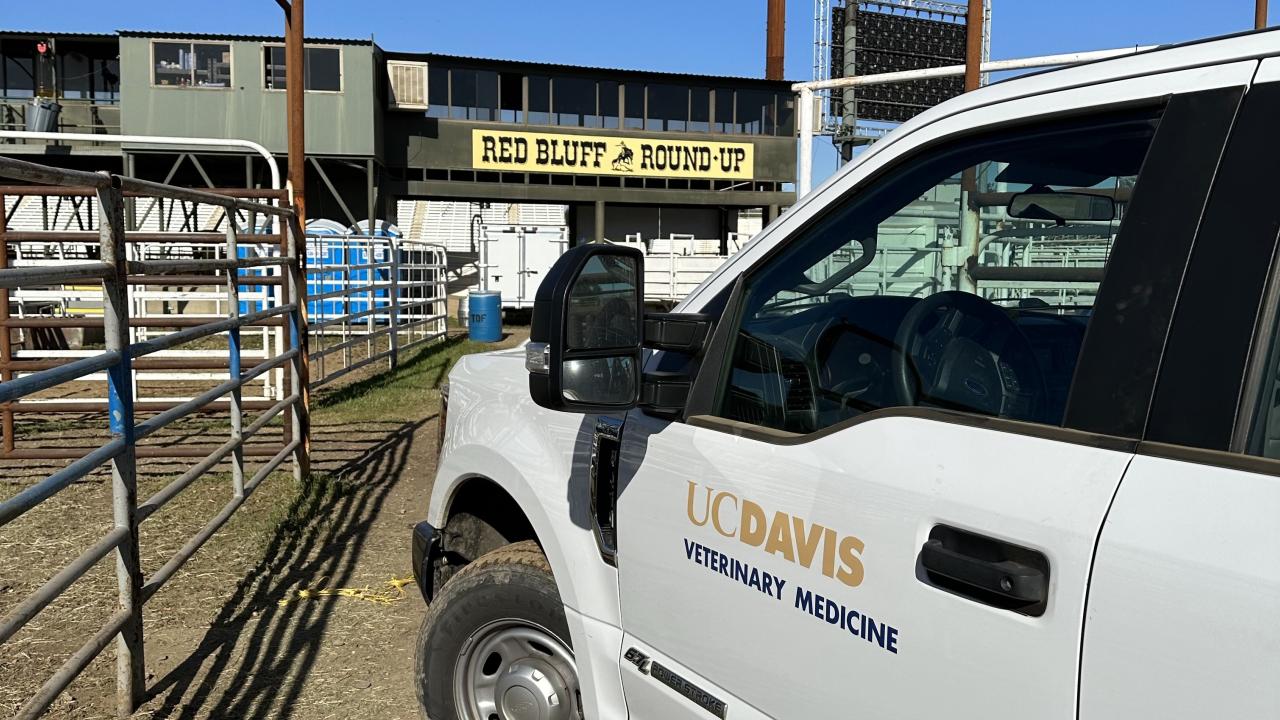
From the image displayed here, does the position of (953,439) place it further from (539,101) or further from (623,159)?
(539,101)

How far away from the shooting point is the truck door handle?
157 centimetres

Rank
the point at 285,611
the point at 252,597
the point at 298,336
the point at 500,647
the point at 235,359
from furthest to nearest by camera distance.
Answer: the point at 298,336
the point at 235,359
the point at 252,597
the point at 285,611
the point at 500,647

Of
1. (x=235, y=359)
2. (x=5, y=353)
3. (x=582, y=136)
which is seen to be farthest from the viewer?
(x=582, y=136)

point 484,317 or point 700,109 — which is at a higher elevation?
point 700,109

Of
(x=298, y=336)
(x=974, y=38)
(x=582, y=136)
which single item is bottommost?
(x=298, y=336)

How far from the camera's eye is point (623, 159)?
31.0 m

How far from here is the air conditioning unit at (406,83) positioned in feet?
93.2

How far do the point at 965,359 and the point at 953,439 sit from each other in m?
0.31

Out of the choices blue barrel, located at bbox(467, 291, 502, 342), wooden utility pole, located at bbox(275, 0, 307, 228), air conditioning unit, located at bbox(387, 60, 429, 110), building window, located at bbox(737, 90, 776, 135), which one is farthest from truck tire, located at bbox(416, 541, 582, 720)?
building window, located at bbox(737, 90, 776, 135)

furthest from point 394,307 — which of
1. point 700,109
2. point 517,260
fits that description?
point 700,109

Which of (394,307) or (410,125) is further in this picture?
(410,125)

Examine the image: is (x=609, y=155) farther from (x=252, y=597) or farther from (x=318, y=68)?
(x=252, y=597)

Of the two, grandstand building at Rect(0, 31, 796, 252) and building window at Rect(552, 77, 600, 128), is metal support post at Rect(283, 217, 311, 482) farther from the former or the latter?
building window at Rect(552, 77, 600, 128)

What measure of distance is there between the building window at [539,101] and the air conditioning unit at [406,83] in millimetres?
3379
